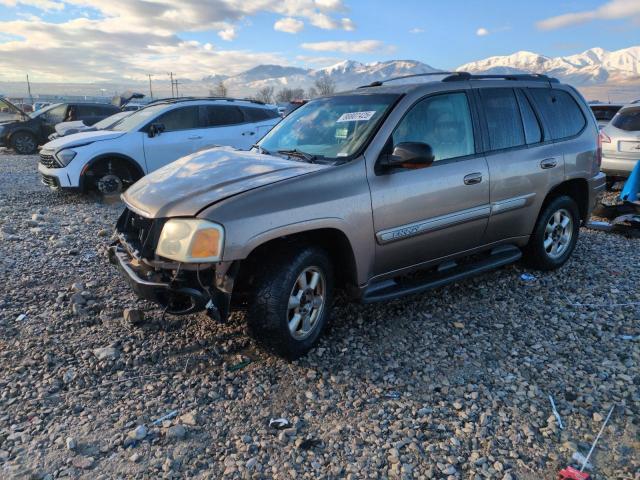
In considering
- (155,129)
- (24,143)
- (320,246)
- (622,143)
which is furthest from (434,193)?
(24,143)

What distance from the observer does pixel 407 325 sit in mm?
3986

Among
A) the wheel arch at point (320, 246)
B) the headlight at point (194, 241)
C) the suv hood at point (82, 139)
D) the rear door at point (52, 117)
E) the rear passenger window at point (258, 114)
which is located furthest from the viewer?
the rear door at point (52, 117)

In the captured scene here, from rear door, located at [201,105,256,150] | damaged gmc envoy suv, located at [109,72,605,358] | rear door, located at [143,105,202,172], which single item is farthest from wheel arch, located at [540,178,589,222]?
rear door, located at [143,105,202,172]

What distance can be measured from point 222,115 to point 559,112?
20.8 feet

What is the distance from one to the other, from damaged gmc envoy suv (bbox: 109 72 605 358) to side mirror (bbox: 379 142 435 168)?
0.03ft

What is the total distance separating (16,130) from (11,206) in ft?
32.0

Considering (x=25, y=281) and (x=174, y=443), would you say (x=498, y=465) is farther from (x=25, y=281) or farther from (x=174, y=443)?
(x=25, y=281)

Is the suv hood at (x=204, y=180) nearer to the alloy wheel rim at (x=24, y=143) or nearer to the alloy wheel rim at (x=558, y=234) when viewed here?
the alloy wheel rim at (x=558, y=234)

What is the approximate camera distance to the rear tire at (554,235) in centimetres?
488

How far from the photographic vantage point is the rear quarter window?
28.3 ft

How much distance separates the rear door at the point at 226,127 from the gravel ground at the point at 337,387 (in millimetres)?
4956

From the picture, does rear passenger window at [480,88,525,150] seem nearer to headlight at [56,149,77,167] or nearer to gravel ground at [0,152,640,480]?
gravel ground at [0,152,640,480]

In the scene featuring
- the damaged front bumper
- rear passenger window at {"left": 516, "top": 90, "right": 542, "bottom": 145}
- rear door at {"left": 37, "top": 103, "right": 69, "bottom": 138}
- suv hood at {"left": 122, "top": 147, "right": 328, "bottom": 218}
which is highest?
rear door at {"left": 37, "top": 103, "right": 69, "bottom": 138}

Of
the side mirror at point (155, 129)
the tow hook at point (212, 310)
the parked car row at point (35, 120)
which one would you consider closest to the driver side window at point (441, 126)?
the tow hook at point (212, 310)
